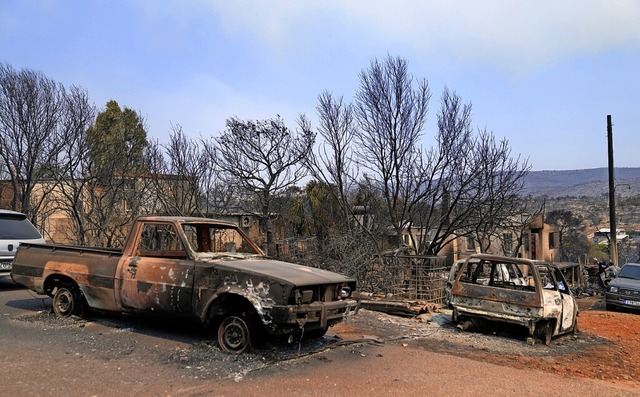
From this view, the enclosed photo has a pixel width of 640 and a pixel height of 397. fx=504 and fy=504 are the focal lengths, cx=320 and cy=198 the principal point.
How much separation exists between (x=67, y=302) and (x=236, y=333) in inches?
133

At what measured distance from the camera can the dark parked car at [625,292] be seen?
51.8 feet

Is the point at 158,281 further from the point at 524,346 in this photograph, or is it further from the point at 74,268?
the point at 524,346

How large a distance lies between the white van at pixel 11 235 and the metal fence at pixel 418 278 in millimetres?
8283

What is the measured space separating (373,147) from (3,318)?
12168 mm

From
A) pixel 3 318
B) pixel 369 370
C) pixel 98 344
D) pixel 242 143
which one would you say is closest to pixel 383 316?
pixel 369 370

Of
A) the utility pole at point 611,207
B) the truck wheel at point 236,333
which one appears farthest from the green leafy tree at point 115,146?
the utility pole at point 611,207

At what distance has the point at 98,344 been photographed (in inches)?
257

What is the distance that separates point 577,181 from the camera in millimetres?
110750

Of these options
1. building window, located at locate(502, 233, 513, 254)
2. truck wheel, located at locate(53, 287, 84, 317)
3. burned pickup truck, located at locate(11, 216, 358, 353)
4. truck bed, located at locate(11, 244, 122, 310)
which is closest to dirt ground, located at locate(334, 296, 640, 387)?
burned pickup truck, located at locate(11, 216, 358, 353)

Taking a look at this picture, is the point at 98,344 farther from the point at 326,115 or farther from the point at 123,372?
the point at 326,115

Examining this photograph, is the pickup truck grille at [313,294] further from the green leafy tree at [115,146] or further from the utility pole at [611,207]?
the utility pole at [611,207]

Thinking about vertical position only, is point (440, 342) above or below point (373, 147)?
below

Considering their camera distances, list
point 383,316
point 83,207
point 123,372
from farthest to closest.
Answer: point 83,207 → point 383,316 → point 123,372

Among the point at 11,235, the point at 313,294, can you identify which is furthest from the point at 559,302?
the point at 11,235
